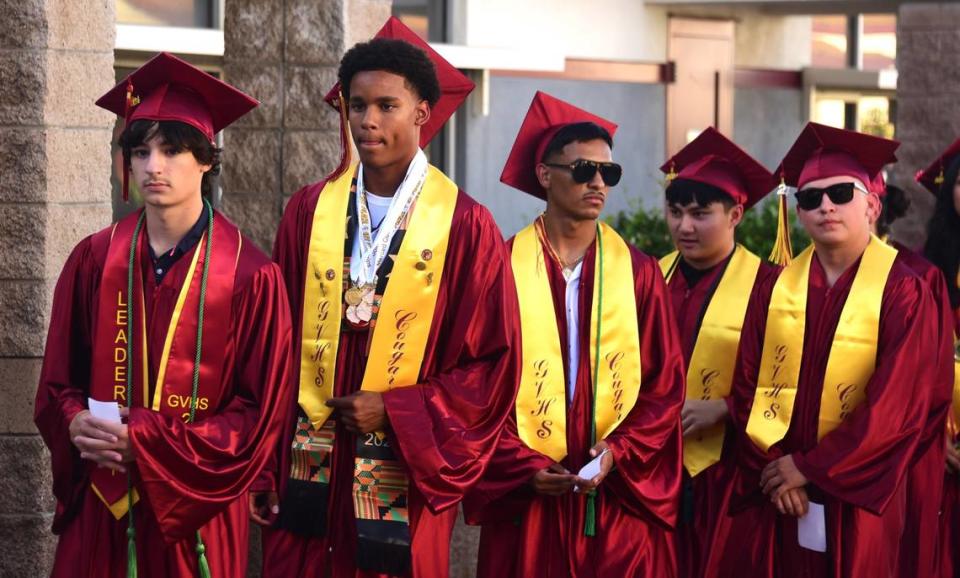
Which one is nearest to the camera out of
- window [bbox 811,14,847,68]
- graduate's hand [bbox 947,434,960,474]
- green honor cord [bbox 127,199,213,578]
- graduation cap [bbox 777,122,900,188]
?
green honor cord [bbox 127,199,213,578]

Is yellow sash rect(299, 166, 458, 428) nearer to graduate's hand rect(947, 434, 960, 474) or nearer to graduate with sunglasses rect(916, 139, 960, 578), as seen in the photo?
graduate with sunglasses rect(916, 139, 960, 578)

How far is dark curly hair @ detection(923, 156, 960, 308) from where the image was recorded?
781 cm

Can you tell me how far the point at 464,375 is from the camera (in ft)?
19.0

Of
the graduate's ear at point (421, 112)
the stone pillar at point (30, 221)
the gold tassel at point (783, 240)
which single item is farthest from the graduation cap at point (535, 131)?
the stone pillar at point (30, 221)

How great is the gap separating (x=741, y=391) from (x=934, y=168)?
5.66ft

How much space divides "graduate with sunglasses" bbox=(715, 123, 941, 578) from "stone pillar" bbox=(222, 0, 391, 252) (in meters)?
1.96

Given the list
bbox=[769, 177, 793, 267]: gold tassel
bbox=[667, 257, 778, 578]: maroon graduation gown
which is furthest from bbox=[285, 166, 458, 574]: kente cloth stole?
bbox=[769, 177, 793, 267]: gold tassel

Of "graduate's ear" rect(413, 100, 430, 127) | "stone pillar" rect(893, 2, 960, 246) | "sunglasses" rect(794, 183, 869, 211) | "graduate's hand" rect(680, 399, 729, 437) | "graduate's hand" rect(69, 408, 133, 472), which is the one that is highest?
"stone pillar" rect(893, 2, 960, 246)

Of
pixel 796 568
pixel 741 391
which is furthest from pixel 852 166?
pixel 796 568

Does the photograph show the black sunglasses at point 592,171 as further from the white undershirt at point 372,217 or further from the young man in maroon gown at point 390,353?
the white undershirt at point 372,217

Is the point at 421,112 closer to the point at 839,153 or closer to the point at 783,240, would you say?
the point at 839,153

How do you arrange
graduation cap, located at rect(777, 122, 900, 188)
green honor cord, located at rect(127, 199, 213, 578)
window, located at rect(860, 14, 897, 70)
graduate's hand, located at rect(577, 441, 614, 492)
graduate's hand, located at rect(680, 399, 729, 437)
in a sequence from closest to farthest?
green honor cord, located at rect(127, 199, 213, 578)
graduate's hand, located at rect(577, 441, 614, 492)
graduation cap, located at rect(777, 122, 900, 188)
graduate's hand, located at rect(680, 399, 729, 437)
window, located at rect(860, 14, 897, 70)

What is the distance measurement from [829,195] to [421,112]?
1705mm

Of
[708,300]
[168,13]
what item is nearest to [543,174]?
[708,300]
